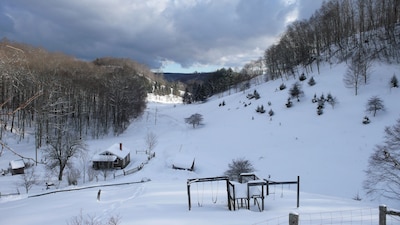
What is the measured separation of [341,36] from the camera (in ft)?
210

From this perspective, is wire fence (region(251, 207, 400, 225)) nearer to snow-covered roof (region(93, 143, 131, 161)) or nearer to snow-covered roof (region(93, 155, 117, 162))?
snow-covered roof (region(93, 155, 117, 162))

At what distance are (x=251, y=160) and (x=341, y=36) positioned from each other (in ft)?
141

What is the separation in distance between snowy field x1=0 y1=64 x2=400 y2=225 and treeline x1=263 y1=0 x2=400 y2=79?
487 centimetres

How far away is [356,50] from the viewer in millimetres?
57000

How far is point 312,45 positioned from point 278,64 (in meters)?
11.0

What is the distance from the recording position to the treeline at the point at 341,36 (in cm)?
5459

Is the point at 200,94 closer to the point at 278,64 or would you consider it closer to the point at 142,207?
the point at 278,64

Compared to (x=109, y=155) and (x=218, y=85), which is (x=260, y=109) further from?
(x=218, y=85)

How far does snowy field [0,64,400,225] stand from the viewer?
14758 millimetres

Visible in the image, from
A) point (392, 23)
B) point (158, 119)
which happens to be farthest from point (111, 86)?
point (392, 23)

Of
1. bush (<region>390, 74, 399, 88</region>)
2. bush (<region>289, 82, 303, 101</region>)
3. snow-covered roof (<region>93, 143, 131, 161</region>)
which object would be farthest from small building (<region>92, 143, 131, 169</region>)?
bush (<region>390, 74, 399, 88</region>)

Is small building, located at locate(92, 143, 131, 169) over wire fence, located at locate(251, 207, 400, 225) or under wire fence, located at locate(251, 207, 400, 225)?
under

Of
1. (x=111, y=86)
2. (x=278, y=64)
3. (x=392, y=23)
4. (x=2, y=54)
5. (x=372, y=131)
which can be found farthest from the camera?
(x=278, y=64)

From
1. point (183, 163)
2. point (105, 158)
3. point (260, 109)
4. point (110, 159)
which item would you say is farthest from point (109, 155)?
point (260, 109)
